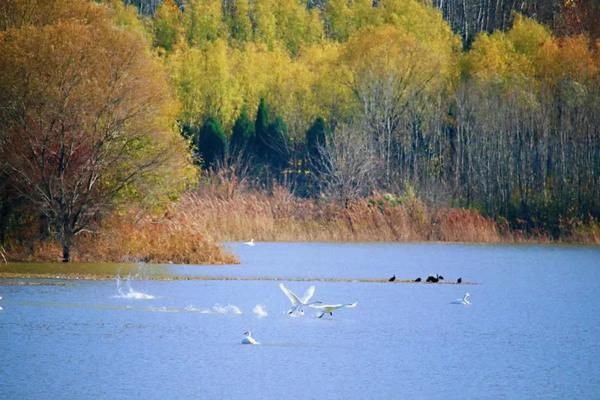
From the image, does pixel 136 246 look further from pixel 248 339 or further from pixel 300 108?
pixel 300 108

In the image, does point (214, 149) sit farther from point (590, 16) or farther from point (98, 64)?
point (98, 64)

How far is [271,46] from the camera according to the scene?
94.1 m

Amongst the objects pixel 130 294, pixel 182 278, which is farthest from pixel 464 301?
pixel 182 278

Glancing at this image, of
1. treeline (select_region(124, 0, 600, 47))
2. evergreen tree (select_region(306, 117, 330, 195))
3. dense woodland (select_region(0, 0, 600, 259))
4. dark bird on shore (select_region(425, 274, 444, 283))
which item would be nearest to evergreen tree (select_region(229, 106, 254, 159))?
dense woodland (select_region(0, 0, 600, 259))

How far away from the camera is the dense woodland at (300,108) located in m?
39.1

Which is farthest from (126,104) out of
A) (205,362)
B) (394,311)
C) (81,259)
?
(205,362)

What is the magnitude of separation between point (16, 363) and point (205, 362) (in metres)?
3.11

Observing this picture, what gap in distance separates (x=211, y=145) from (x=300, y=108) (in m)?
8.32

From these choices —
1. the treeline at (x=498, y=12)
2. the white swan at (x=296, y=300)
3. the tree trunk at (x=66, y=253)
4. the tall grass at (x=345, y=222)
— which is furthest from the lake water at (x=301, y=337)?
the treeline at (x=498, y=12)

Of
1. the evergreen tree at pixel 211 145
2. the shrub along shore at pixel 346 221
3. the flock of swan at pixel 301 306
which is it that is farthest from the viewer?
the evergreen tree at pixel 211 145

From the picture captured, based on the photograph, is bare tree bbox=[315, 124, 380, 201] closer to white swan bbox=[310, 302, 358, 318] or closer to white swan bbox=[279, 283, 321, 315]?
white swan bbox=[279, 283, 321, 315]

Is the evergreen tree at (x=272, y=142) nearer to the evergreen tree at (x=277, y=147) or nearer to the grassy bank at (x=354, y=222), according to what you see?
Result: the evergreen tree at (x=277, y=147)

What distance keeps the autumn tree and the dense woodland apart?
1.9 inches

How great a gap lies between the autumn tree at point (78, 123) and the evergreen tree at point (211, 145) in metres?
28.7
